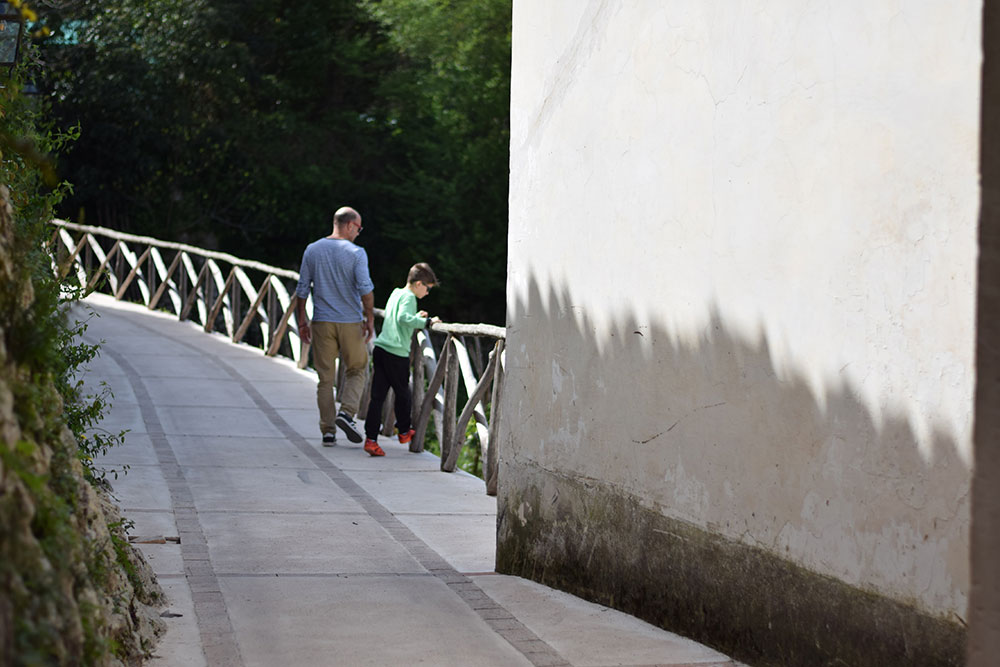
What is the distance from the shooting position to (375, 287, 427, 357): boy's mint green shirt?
810 centimetres

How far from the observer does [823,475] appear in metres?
3.65

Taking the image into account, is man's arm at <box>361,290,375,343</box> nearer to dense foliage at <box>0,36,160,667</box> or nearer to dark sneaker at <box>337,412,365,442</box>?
dark sneaker at <box>337,412,365,442</box>

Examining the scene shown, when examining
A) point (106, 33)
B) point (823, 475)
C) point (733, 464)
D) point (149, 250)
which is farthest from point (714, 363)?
point (106, 33)

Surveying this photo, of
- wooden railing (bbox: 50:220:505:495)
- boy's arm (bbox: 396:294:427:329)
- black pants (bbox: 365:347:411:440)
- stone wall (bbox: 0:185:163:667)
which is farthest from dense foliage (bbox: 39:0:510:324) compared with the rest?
stone wall (bbox: 0:185:163:667)

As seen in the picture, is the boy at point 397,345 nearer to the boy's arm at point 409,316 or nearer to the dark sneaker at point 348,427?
the boy's arm at point 409,316

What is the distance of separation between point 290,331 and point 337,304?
4.59 m

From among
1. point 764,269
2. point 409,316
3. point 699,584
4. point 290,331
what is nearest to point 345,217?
point 409,316

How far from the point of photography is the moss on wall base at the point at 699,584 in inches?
134

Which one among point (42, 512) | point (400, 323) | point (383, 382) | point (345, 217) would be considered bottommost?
point (383, 382)

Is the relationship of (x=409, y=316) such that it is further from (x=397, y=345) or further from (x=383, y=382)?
(x=383, y=382)

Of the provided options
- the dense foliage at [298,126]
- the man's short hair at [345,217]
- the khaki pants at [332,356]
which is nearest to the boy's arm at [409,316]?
the khaki pants at [332,356]

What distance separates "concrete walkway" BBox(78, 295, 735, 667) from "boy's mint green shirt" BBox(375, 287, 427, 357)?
2.35 ft

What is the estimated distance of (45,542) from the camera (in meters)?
2.32

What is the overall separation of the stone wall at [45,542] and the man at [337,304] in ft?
14.3
